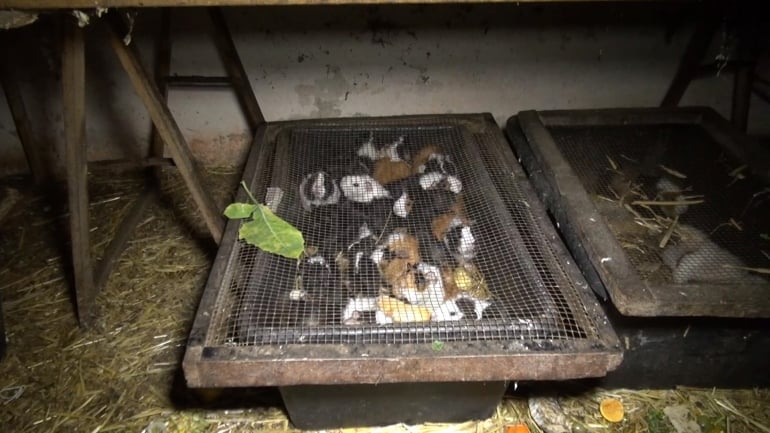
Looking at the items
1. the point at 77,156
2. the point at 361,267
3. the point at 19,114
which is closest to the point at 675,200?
the point at 361,267

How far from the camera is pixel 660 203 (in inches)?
74.4

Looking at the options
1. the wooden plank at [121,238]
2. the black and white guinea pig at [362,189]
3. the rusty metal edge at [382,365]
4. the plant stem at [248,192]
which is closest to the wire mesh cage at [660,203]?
the rusty metal edge at [382,365]

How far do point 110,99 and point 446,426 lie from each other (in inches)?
93.3

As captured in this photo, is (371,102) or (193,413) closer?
(193,413)

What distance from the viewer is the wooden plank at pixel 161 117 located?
142 centimetres

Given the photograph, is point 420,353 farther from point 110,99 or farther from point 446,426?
point 110,99

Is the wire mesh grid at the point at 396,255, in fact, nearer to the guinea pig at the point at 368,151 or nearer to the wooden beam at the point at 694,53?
the guinea pig at the point at 368,151

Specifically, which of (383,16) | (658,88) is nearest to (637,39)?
(658,88)

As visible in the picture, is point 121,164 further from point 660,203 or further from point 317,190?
point 660,203

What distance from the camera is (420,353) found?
3.96 ft

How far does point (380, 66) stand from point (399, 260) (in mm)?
1406

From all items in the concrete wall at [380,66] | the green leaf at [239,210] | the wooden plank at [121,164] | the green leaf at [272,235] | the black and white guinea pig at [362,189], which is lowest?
the green leaf at [272,235]

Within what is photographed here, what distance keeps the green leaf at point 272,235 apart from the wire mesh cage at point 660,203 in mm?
896

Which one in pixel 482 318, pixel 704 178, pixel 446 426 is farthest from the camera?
pixel 704 178
